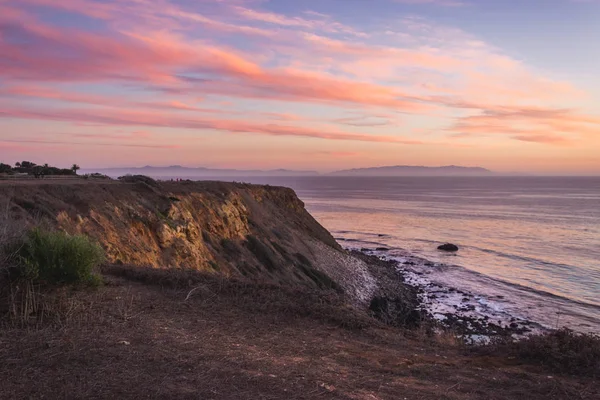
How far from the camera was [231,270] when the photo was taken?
27219 millimetres

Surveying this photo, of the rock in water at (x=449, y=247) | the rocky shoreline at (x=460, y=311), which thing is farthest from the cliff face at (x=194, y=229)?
the rock in water at (x=449, y=247)

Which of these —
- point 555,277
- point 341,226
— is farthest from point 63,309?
point 341,226

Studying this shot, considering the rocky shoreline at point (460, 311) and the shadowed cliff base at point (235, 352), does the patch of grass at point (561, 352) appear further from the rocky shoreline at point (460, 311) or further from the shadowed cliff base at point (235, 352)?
the rocky shoreline at point (460, 311)

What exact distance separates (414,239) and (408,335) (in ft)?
166

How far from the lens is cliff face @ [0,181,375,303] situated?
67.5 feet

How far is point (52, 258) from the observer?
31.9 ft

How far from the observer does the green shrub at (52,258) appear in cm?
930

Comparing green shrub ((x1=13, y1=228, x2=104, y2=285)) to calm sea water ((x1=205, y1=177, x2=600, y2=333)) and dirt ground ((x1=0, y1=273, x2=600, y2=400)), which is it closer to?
dirt ground ((x1=0, y1=273, x2=600, y2=400))

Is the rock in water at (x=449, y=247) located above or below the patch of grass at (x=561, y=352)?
below

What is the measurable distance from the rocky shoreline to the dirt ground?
1050 cm

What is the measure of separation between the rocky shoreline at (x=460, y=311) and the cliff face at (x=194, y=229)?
163 inches

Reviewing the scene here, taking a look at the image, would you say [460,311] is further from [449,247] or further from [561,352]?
[449,247]

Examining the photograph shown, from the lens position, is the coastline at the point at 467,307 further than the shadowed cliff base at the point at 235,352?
Yes

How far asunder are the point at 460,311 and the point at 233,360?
25107mm
